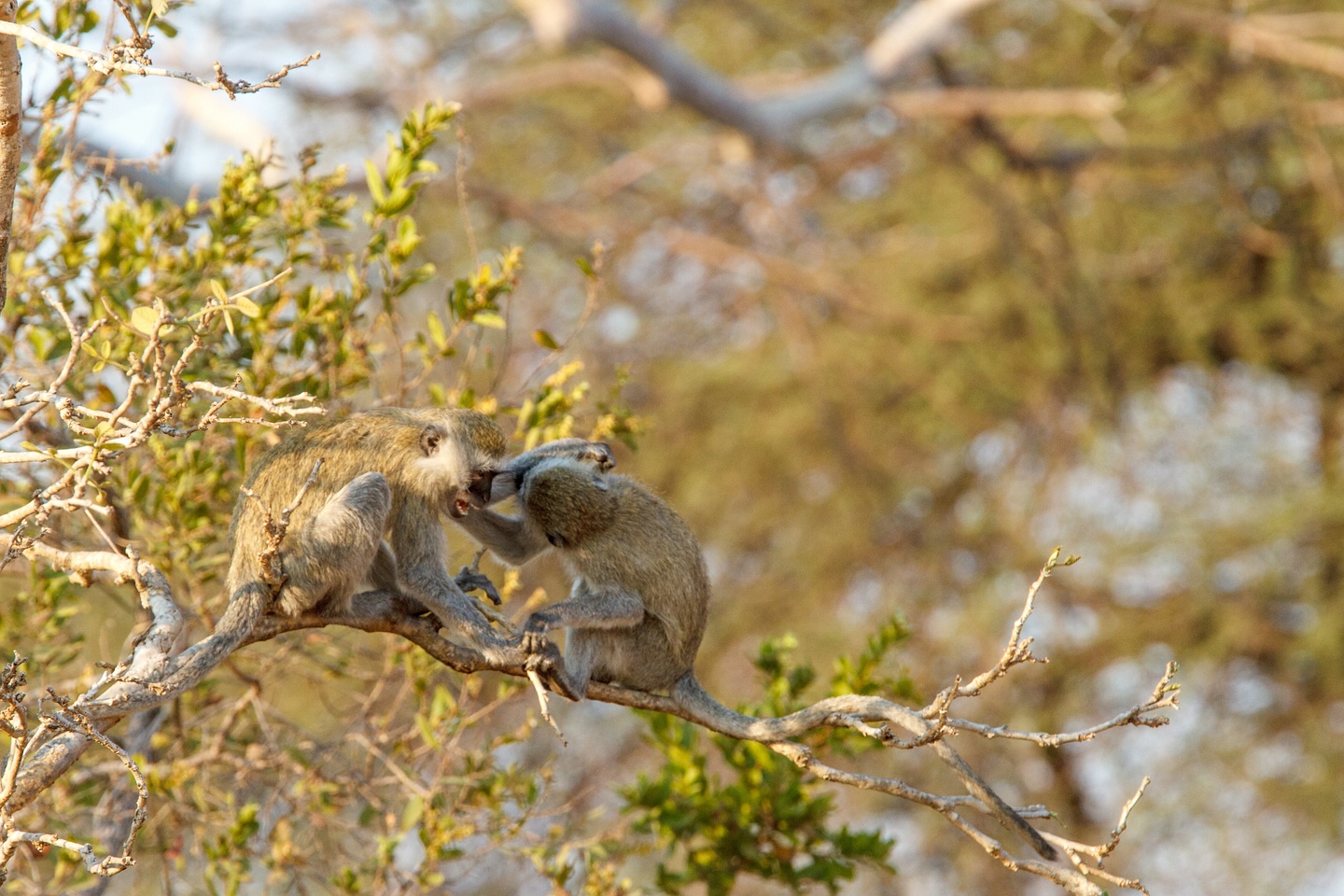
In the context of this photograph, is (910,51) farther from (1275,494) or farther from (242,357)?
(242,357)

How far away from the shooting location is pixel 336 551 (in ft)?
11.0

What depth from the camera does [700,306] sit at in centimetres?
1423

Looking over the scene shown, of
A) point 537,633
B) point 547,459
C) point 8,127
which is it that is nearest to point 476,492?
point 547,459

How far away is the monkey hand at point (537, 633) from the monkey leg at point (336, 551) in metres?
0.45

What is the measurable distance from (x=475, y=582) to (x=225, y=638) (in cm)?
97

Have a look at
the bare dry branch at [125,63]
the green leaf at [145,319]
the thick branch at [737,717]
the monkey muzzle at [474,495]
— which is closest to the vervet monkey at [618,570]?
the monkey muzzle at [474,495]

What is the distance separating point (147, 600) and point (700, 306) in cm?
1167

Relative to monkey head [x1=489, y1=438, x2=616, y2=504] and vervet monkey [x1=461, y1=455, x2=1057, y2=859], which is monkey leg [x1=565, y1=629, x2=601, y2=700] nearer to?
vervet monkey [x1=461, y1=455, x2=1057, y2=859]

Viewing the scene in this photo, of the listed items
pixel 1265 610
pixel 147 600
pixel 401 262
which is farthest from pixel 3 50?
pixel 1265 610

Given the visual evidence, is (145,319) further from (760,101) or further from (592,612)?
(760,101)

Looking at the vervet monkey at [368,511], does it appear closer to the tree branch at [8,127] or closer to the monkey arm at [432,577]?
the monkey arm at [432,577]


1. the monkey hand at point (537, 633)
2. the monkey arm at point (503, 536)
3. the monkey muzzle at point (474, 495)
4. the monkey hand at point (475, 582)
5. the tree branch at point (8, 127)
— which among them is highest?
the tree branch at point (8, 127)

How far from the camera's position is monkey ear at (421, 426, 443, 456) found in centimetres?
387

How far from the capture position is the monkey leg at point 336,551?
3.34 meters
